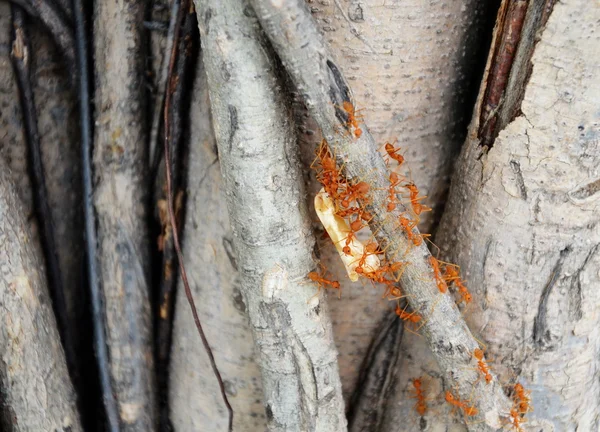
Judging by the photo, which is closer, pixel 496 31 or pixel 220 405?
pixel 496 31

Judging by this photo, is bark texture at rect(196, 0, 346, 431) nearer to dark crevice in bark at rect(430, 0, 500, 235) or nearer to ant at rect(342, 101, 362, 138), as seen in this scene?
ant at rect(342, 101, 362, 138)

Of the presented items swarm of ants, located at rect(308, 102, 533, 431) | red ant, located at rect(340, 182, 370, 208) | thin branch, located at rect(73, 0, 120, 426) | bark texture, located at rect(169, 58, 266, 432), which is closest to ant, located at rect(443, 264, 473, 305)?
swarm of ants, located at rect(308, 102, 533, 431)

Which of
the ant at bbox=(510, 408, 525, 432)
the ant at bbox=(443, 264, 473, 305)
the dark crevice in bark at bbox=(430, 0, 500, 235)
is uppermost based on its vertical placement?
the dark crevice in bark at bbox=(430, 0, 500, 235)

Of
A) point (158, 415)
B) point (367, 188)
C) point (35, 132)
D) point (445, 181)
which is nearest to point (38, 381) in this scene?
point (158, 415)

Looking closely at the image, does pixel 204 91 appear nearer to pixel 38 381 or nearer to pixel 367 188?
pixel 367 188

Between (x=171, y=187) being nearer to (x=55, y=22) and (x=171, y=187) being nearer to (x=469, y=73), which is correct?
(x=55, y=22)

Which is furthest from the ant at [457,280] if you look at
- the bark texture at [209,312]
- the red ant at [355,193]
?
the bark texture at [209,312]
